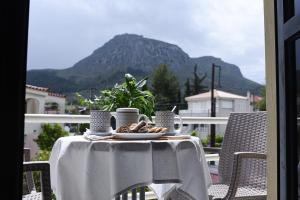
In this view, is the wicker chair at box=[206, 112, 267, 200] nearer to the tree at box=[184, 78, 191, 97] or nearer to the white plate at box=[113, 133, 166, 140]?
the white plate at box=[113, 133, 166, 140]

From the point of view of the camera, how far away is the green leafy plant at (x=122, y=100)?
2273 mm

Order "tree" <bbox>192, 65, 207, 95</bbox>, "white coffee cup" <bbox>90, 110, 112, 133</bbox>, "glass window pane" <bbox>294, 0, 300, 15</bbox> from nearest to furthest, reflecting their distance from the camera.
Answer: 1. "glass window pane" <bbox>294, 0, 300, 15</bbox>
2. "white coffee cup" <bbox>90, 110, 112, 133</bbox>
3. "tree" <bbox>192, 65, 207, 95</bbox>

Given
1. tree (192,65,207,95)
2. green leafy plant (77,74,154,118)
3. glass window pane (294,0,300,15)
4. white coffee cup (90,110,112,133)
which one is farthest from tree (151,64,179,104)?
glass window pane (294,0,300,15)

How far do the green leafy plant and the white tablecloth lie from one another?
0.60 meters

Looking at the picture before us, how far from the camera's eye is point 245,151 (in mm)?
2850

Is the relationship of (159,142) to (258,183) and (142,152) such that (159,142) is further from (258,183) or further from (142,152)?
(258,183)

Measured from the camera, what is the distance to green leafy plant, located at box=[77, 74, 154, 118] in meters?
2.27

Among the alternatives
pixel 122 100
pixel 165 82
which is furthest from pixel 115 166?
pixel 165 82

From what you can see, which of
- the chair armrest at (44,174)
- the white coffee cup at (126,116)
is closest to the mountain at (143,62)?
the white coffee cup at (126,116)

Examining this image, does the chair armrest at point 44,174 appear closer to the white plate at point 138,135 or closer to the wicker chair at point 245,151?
the white plate at point 138,135

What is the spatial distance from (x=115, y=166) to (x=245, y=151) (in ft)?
5.25

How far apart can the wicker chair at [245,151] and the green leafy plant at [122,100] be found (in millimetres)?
781

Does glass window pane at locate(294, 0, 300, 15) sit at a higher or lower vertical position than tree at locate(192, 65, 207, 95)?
lower

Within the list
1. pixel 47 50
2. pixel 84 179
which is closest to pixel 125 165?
pixel 84 179
